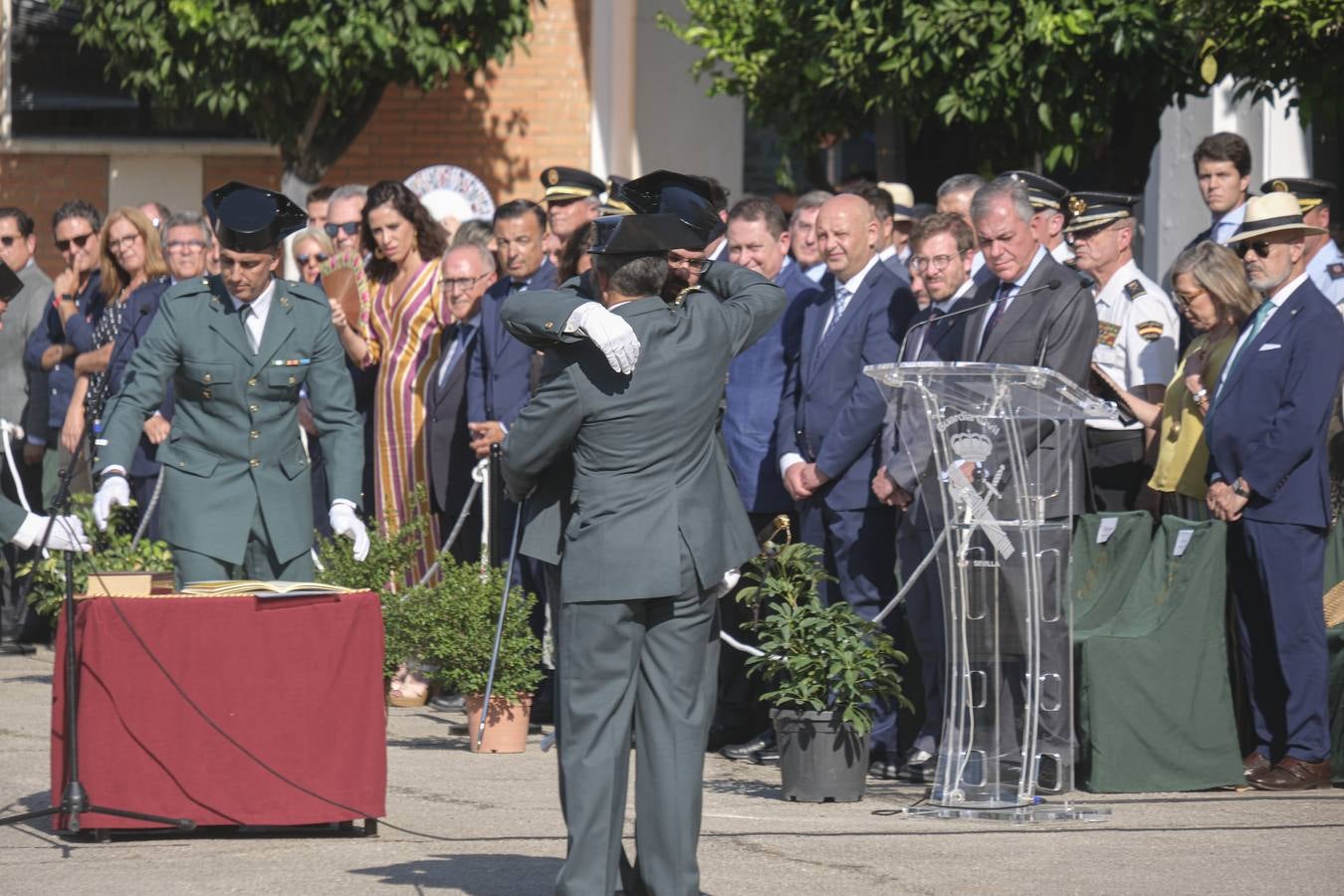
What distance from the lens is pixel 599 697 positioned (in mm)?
5906

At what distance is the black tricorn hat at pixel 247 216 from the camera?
25.7ft

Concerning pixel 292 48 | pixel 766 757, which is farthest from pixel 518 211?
pixel 292 48

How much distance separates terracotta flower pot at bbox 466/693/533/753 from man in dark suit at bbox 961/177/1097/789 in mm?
2249

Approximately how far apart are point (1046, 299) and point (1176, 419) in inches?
39.7

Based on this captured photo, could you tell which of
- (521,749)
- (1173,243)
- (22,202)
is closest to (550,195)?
(521,749)

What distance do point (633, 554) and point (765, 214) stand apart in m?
3.82

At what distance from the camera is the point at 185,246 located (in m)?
11.5

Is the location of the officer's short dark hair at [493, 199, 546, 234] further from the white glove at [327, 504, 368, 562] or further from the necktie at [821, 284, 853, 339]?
the white glove at [327, 504, 368, 562]

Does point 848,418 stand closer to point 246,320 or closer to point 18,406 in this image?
point 246,320

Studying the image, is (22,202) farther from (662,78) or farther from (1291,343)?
(1291,343)

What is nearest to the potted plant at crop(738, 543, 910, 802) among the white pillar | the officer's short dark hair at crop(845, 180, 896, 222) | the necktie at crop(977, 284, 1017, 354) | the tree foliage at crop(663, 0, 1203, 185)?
the necktie at crop(977, 284, 1017, 354)

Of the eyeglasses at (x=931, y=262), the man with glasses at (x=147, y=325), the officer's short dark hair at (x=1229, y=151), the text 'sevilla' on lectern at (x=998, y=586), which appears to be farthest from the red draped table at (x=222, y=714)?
the officer's short dark hair at (x=1229, y=151)

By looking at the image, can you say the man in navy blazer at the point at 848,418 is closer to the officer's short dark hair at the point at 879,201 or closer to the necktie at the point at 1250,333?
the officer's short dark hair at the point at 879,201

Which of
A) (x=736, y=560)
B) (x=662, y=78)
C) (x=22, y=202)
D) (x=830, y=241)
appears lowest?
(x=736, y=560)
